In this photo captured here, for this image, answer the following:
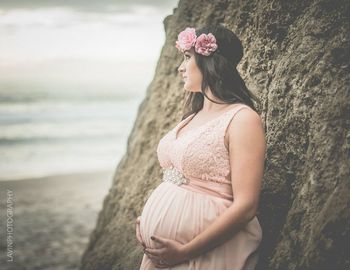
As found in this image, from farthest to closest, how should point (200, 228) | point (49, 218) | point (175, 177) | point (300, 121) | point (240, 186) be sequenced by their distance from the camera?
point (49, 218) → point (300, 121) → point (175, 177) → point (200, 228) → point (240, 186)

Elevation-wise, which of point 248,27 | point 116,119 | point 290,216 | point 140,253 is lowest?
point 116,119

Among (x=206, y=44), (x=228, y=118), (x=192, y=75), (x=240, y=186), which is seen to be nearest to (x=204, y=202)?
(x=240, y=186)

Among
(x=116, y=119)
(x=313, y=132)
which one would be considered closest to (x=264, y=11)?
(x=313, y=132)

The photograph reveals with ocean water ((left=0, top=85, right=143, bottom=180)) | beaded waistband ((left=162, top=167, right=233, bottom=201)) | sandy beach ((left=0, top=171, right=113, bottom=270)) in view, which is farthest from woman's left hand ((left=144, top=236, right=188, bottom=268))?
ocean water ((left=0, top=85, right=143, bottom=180))

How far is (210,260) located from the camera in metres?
2.28

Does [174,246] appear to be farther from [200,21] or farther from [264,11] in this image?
[200,21]

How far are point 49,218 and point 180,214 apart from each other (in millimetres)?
6542

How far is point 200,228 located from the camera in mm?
2270

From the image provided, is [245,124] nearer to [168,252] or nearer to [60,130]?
[168,252]

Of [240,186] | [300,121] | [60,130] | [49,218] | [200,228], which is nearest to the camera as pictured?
[240,186]

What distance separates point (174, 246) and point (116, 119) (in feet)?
68.3

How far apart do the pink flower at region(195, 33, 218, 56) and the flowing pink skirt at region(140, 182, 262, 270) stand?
0.84 meters

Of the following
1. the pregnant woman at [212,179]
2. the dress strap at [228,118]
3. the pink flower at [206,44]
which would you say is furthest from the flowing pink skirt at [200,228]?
the pink flower at [206,44]

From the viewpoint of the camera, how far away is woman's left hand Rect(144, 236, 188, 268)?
2.24 meters
